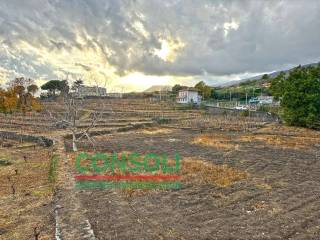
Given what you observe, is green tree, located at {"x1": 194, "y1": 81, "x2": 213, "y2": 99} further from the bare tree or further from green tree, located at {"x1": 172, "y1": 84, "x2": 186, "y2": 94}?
the bare tree

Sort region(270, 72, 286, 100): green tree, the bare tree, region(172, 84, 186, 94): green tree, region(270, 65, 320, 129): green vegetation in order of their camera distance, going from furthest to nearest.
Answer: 1. region(172, 84, 186, 94): green tree
2. region(270, 72, 286, 100): green tree
3. region(270, 65, 320, 129): green vegetation
4. the bare tree

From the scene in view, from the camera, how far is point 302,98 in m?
47.0

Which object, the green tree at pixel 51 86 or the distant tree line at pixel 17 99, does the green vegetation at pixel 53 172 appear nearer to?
the distant tree line at pixel 17 99

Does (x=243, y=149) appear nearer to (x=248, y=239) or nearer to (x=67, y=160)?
(x=67, y=160)

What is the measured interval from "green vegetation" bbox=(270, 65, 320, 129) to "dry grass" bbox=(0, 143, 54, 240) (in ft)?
123

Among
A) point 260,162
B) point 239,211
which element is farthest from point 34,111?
point 239,211

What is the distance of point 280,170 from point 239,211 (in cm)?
862

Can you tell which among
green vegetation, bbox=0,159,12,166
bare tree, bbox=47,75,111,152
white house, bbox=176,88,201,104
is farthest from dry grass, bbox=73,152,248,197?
white house, bbox=176,88,201,104

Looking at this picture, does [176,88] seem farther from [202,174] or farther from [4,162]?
[202,174]

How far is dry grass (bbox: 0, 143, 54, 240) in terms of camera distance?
10852 mm

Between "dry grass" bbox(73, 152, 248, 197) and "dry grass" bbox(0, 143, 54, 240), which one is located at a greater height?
"dry grass" bbox(73, 152, 248, 197)

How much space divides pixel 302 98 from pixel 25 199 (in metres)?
42.9

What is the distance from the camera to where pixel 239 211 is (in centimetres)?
1217

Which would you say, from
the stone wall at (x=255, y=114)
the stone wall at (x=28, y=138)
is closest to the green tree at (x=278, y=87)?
the stone wall at (x=255, y=114)
